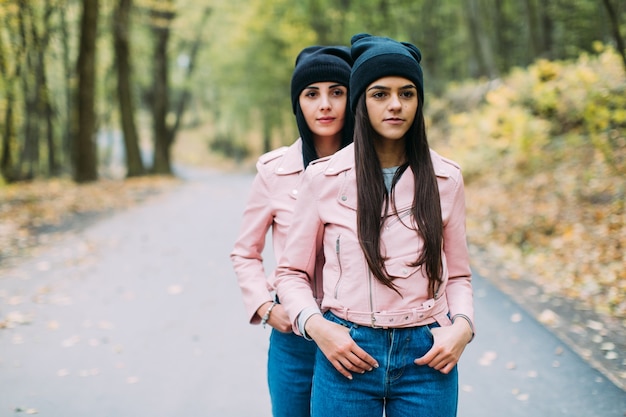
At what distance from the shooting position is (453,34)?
32.8 m

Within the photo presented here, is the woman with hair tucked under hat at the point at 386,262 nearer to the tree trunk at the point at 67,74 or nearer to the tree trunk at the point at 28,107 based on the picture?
the tree trunk at the point at 28,107

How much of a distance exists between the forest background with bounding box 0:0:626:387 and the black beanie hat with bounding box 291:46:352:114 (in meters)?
3.49

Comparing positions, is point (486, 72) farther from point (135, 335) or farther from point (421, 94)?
point (421, 94)

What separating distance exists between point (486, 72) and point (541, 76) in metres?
5.70

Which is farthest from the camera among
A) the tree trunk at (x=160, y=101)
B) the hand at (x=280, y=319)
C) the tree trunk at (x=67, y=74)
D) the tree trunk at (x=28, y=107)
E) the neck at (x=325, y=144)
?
the tree trunk at (x=160, y=101)

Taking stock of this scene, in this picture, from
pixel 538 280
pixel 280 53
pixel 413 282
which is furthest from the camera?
pixel 280 53

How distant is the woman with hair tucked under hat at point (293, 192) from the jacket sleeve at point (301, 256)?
349mm

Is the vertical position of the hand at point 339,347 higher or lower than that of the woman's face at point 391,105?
lower

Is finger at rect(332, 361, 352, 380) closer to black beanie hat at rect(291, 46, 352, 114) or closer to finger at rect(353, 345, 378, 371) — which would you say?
finger at rect(353, 345, 378, 371)

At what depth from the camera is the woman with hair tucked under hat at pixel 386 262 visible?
76.9 inches

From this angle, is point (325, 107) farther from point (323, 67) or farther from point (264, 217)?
point (264, 217)

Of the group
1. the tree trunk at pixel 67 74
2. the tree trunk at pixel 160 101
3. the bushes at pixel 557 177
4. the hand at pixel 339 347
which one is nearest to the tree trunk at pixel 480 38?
the bushes at pixel 557 177

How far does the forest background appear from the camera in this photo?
7.97 metres

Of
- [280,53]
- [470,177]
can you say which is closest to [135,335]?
[470,177]
